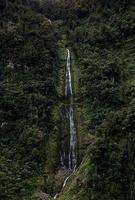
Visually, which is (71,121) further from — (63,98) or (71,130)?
(63,98)

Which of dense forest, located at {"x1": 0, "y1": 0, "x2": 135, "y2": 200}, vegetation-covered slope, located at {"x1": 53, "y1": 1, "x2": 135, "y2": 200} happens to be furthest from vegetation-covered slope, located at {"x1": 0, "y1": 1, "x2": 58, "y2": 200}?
vegetation-covered slope, located at {"x1": 53, "y1": 1, "x2": 135, "y2": 200}

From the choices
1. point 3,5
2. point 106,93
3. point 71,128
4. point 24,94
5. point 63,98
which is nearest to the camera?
point 71,128

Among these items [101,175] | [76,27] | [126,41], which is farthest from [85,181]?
[76,27]

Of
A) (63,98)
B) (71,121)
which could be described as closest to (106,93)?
(63,98)

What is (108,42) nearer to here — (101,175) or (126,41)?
(126,41)

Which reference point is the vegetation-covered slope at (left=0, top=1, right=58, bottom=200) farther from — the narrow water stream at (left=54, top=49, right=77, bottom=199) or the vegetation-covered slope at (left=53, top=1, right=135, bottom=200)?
the vegetation-covered slope at (left=53, top=1, right=135, bottom=200)

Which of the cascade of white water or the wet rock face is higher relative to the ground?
the wet rock face

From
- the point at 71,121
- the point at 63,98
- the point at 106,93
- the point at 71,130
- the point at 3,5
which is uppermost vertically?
the point at 3,5

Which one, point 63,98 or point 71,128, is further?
point 63,98
